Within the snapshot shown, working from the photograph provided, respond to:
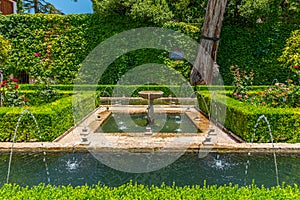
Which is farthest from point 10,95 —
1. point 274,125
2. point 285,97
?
point 285,97

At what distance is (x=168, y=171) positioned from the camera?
4168 millimetres

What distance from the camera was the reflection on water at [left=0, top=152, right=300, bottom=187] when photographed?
3.84 m

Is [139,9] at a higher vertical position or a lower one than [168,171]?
higher

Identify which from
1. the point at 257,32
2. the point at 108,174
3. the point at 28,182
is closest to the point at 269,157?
the point at 108,174

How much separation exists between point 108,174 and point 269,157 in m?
2.86

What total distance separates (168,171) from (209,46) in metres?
9.19

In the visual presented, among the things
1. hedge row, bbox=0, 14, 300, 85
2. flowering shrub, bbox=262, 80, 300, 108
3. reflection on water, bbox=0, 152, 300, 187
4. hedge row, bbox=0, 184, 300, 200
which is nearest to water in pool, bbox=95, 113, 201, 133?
reflection on water, bbox=0, 152, 300, 187

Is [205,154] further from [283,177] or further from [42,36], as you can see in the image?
[42,36]

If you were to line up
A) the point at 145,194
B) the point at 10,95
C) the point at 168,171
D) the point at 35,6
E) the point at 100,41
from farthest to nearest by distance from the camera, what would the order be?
the point at 35,6 → the point at 100,41 → the point at 10,95 → the point at 168,171 → the point at 145,194

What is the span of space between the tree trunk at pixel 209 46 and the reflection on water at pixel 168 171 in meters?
8.07

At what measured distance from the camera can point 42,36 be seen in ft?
42.5

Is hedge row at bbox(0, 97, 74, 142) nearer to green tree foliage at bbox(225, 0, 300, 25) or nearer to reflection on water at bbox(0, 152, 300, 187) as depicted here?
reflection on water at bbox(0, 152, 300, 187)

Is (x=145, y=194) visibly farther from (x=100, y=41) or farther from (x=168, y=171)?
(x=100, y=41)

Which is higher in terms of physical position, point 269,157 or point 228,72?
point 228,72
